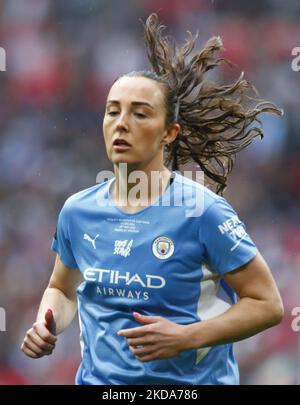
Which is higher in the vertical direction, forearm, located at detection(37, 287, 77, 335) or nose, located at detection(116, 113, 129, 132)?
nose, located at detection(116, 113, 129, 132)

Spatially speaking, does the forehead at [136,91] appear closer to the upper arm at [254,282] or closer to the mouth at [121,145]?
the mouth at [121,145]

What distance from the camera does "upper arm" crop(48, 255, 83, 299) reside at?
3.88 metres

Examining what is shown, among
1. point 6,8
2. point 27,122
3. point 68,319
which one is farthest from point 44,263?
point 68,319

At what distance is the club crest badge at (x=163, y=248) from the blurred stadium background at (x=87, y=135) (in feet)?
10.1

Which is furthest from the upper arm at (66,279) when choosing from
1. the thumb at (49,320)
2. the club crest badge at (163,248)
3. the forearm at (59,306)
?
the club crest badge at (163,248)

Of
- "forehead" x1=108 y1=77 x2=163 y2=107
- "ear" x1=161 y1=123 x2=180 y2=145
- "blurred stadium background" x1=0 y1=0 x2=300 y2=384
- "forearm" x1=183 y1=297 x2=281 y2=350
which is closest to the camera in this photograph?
"forearm" x1=183 y1=297 x2=281 y2=350

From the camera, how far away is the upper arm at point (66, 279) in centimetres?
388

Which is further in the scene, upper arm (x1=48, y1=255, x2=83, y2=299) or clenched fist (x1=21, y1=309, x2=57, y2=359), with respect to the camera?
upper arm (x1=48, y1=255, x2=83, y2=299)

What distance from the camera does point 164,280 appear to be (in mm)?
3441

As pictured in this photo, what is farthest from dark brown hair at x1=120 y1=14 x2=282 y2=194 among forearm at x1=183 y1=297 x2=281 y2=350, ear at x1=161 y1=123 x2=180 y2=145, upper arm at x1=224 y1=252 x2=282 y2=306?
forearm at x1=183 y1=297 x2=281 y2=350

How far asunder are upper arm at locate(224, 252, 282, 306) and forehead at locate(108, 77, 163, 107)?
77 centimetres

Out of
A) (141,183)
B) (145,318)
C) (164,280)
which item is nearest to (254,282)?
(164,280)

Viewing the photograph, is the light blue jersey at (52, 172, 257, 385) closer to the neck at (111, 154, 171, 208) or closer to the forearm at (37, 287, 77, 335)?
the neck at (111, 154, 171, 208)
